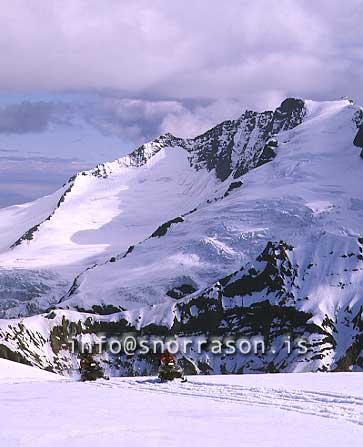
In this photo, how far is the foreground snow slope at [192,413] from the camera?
2841 cm

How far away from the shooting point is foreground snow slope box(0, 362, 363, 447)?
28406 millimetres

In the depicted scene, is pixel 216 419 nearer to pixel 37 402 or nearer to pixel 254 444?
pixel 254 444

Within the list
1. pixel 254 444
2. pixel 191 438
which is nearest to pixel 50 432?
pixel 191 438

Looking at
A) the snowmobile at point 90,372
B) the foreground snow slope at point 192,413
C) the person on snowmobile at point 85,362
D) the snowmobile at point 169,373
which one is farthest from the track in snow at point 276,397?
the person on snowmobile at point 85,362

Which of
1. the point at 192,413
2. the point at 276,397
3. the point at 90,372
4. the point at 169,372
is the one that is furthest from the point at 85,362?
the point at 192,413

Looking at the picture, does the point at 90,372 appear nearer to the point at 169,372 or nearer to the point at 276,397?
the point at 169,372

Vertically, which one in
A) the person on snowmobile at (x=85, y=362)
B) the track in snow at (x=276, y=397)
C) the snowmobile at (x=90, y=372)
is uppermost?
the track in snow at (x=276, y=397)

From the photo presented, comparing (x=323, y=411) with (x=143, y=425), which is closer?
(x=143, y=425)

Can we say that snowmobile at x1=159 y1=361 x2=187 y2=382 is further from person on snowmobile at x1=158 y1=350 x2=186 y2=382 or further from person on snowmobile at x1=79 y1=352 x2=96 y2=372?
person on snowmobile at x1=79 y1=352 x2=96 y2=372

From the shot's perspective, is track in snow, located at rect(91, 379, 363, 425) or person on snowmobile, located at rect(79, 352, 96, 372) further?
person on snowmobile, located at rect(79, 352, 96, 372)

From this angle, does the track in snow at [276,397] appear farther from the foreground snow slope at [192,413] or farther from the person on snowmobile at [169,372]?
the person on snowmobile at [169,372]

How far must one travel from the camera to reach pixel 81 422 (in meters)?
32.9

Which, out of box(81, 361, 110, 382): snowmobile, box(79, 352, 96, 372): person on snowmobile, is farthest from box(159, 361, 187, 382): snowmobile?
box(79, 352, 96, 372): person on snowmobile

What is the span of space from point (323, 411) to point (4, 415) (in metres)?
15.3
